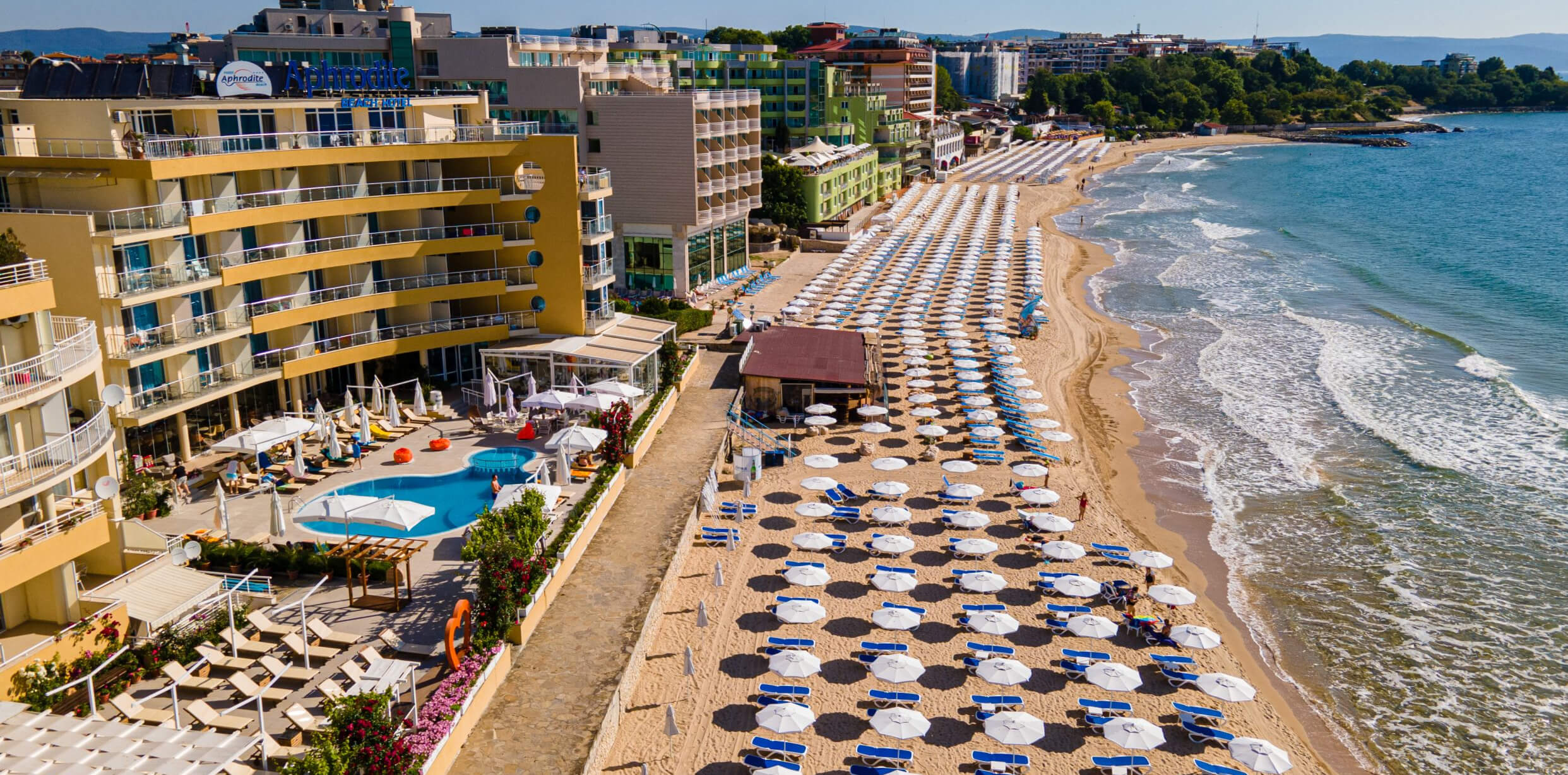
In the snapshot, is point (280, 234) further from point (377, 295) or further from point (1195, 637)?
point (1195, 637)

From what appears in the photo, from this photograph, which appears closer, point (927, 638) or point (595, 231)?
point (927, 638)

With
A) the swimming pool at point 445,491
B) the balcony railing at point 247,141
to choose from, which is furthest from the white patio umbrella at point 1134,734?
the balcony railing at point 247,141

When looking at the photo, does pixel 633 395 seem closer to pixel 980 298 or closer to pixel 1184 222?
pixel 980 298

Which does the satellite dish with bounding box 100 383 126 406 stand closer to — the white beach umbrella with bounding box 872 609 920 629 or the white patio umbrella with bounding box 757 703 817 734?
the white patio umbrella with bounding box 757 703 817 734

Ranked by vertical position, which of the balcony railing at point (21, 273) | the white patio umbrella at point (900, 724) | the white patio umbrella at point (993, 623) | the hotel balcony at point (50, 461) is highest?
the balcony railing at point (21, 273)

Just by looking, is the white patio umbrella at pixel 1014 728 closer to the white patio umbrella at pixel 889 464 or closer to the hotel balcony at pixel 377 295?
the white patio umbrella at pixel 889 464

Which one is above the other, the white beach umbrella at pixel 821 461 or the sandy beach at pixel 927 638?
the white beach umbrella at pixel 821 461

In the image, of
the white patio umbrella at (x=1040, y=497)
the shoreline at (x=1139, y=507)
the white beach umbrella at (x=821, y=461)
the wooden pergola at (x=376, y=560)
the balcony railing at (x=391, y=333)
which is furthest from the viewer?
the white beach umbrella at (x=821, y=461)

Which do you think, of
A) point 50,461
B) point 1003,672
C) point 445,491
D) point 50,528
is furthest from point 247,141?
point 1003,672
